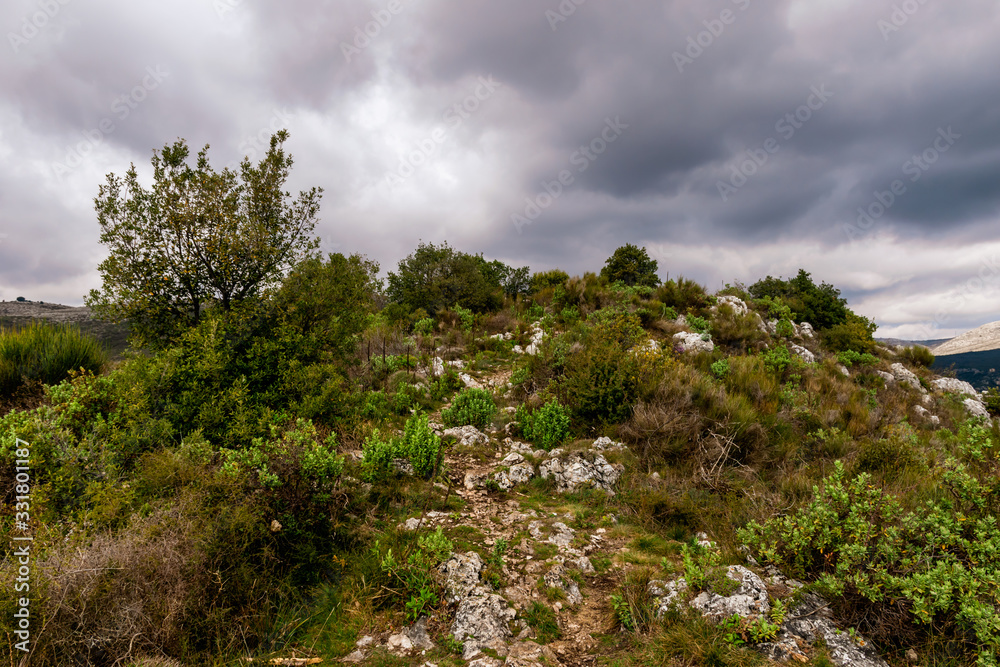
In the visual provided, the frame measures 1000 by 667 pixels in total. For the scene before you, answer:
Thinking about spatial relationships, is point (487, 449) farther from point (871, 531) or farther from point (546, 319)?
point (546, 319)

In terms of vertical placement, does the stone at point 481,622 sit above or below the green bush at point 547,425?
below

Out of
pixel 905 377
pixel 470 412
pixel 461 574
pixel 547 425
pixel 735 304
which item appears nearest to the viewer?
pixel 461 574

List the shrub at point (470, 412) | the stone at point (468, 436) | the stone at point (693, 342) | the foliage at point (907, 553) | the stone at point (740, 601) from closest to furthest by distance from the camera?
the foliage at point (907, 553) < the stone at point (740, 601) < the stone at point (468, 436) < the shrub at point (470, 412) < the stone at point (693, 342)

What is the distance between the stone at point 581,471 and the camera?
5938mm

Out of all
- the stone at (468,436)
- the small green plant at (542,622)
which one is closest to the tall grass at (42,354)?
the stone at (468,436)

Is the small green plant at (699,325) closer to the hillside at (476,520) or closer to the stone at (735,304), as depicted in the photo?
the stone at (735,304)

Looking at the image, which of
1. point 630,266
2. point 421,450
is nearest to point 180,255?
point 421,450

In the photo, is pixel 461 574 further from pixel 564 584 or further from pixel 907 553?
pixel 907 553

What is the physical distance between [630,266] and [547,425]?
77.4 ft

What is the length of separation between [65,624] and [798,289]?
31296 mm

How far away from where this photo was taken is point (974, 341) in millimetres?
38062

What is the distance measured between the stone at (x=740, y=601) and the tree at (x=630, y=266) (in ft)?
83.9

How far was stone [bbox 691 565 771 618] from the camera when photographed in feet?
10.2

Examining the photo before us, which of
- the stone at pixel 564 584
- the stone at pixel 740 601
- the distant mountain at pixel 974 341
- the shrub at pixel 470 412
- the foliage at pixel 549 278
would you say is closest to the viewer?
the stone at pixel 740 601
